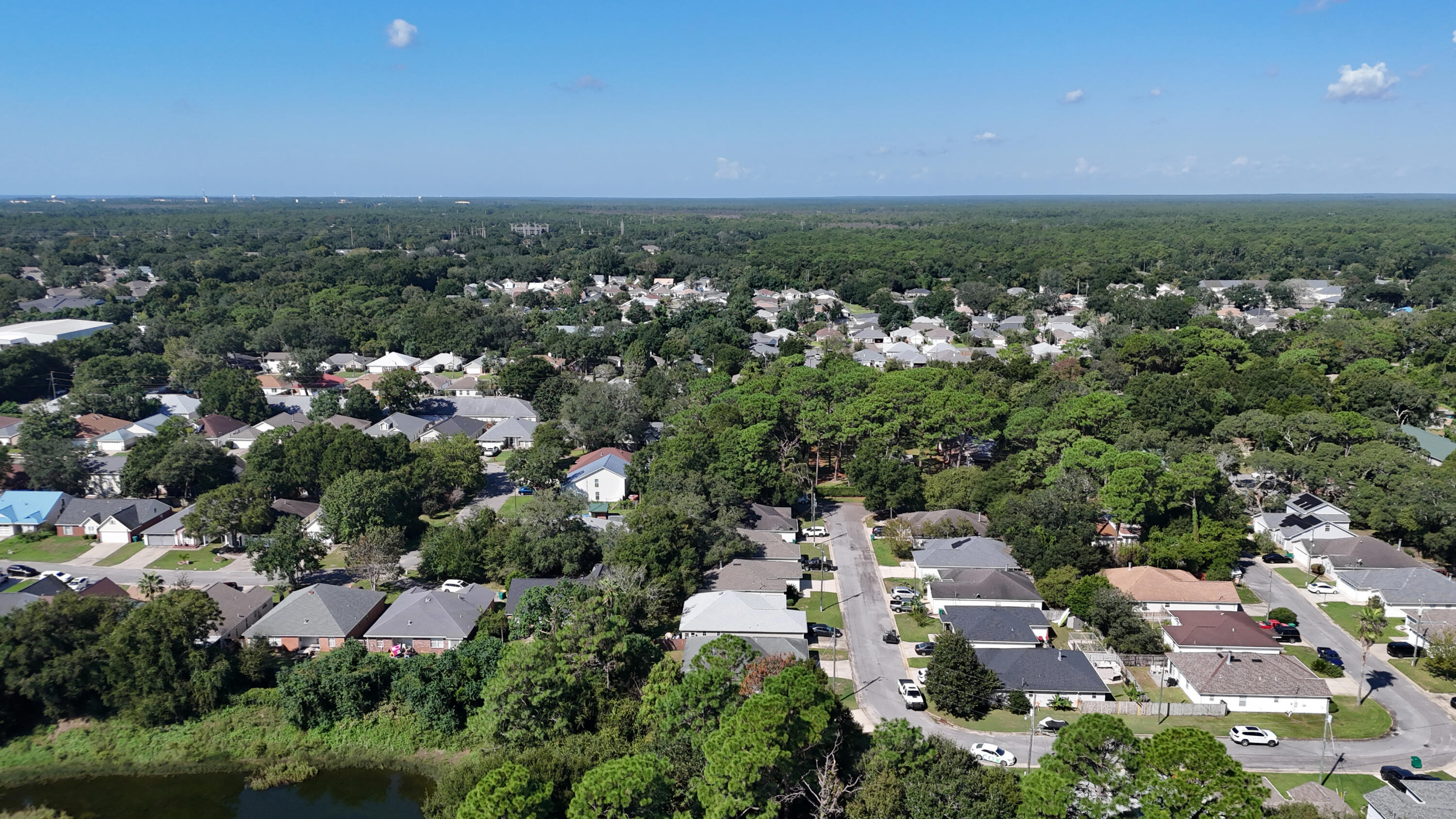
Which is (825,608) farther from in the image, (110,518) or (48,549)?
(48,549)

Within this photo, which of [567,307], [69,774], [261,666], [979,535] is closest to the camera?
[69,774]

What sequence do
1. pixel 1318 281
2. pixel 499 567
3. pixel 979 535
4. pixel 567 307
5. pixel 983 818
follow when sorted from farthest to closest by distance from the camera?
pixel 1318 281 < pixel 567 307 < pixel 979 535 < pixel 499 567 < pixel 983 818

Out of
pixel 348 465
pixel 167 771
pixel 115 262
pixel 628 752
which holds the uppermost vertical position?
pixel 115 262

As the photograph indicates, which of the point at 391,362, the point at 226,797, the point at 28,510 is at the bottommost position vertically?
the point at 226,797

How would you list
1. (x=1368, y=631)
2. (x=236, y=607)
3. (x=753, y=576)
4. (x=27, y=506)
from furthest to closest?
(x=27, y=506) < (x=753, y=576) < (x=236, y=607) < (x=1368, y=631)

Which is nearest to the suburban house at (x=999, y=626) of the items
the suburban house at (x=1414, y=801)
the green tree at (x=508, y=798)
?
the suburban house at (x=1414, y=801)

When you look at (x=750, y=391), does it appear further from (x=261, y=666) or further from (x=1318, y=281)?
(x=1318, y=281)

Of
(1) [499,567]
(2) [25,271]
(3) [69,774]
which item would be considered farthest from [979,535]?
(2) [25,271]

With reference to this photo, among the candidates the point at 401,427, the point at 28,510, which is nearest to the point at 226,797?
the point at 28,510
